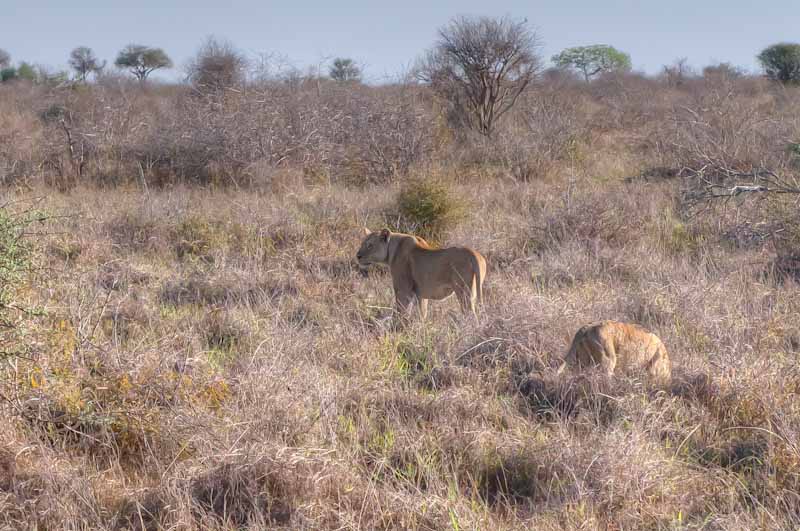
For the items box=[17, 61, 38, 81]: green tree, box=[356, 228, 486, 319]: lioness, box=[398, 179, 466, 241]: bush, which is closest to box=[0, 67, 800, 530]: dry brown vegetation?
box=[398, 179, 466, 241]: bush

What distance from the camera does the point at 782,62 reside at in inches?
1366

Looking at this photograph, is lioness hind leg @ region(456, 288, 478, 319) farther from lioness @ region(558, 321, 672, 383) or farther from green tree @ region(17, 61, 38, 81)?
green tree @ region(17, 61, 38, 81)

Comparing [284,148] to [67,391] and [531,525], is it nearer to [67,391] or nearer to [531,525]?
[67,391]

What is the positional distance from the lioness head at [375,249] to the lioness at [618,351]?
9.91ft

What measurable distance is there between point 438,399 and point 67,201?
9.45m

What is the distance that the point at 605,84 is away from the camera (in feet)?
107

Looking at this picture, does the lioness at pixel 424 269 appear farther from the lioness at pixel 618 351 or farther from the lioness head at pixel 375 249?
the lioness at pixel 618 351

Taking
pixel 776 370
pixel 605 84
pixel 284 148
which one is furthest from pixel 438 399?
pixel 605 84

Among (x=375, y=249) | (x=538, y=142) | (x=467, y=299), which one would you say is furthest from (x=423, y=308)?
(x=538, y=142)

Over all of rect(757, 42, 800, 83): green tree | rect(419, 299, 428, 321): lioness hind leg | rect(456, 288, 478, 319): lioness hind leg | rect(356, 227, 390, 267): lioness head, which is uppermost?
rect(757, 42, 800, 83): green tree

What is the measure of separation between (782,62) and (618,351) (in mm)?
35046

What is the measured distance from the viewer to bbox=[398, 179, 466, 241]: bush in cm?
1030

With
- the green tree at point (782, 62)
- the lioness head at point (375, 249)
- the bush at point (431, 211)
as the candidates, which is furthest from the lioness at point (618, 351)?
the green tree at point (782, 62)

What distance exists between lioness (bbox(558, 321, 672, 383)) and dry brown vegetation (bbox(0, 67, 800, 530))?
15 cm
